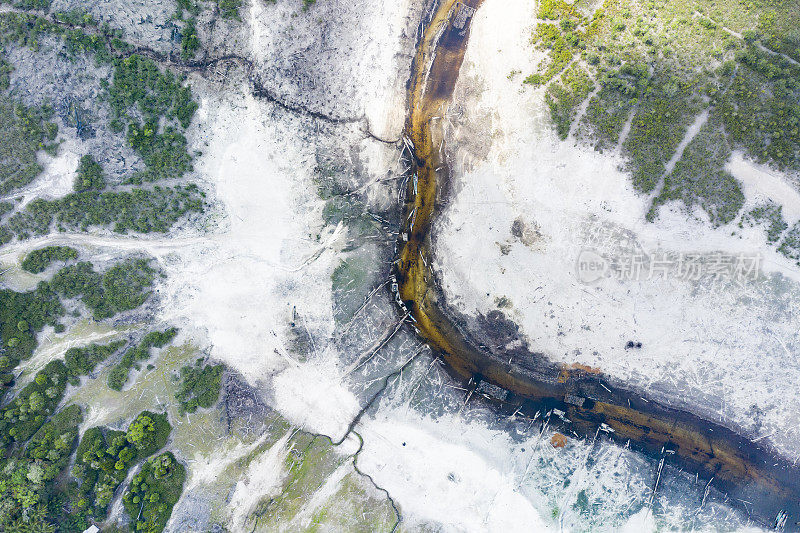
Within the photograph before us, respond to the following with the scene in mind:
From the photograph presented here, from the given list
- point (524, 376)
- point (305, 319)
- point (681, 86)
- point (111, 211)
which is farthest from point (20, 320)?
point (681, 86)

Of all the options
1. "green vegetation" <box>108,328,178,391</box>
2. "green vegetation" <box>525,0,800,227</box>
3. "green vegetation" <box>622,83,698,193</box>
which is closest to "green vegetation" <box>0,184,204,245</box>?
"green vegetation" <box>108,328,178,391</box>

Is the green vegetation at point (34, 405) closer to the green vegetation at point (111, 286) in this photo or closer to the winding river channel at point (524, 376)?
the green vegetation at point (111, 286)

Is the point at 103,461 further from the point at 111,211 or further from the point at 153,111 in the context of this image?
the point at 153,111

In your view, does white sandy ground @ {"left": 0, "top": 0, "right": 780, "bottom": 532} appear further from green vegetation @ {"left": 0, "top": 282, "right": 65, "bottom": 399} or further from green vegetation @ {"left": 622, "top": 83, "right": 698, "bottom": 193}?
green vegetation @ {"left": 622, "top": 83, "right": 698, "bottom": 193}

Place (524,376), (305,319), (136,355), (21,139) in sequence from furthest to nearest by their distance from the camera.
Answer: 1. (524,376)
2. (305,319)
3. (136,355)
4. (21,139)

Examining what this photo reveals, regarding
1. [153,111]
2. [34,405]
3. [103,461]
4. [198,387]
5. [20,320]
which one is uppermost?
[153,111]

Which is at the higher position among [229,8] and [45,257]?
[229,8]

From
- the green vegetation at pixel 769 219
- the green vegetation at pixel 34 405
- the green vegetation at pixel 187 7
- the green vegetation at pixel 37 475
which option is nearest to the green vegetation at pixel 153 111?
the green vegetation at pixel 187 7
